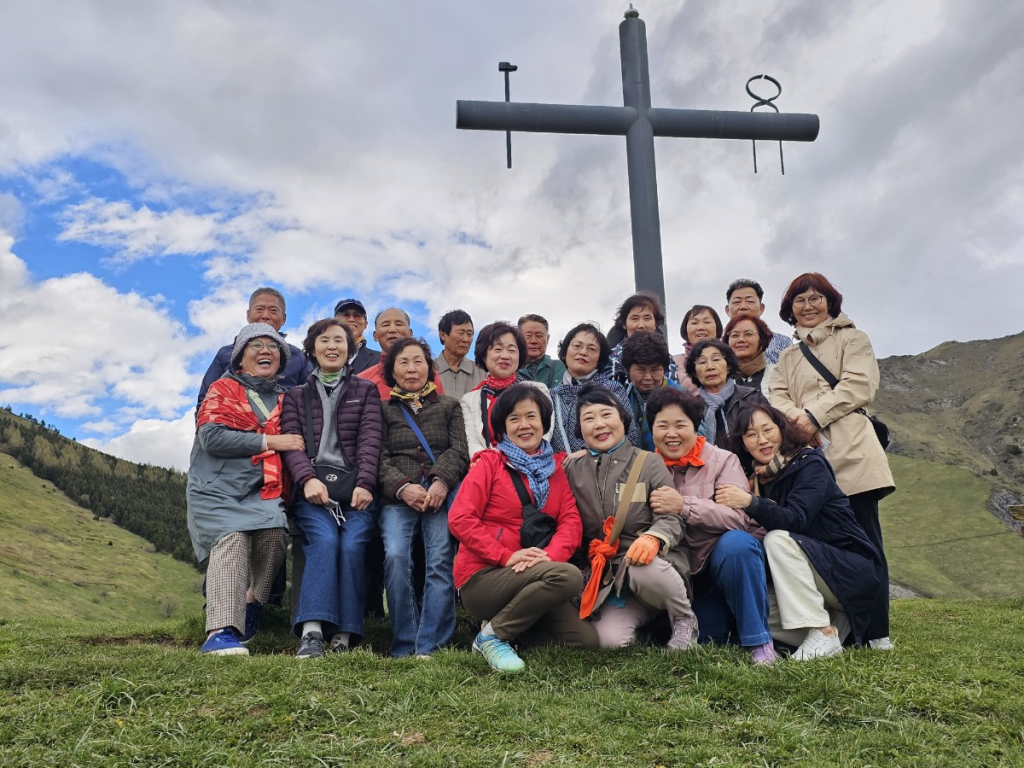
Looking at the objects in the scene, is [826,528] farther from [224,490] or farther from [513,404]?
[224,490]

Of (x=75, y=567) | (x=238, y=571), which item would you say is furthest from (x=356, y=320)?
(x=75, y=567)

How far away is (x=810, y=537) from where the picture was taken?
5090 millimetres

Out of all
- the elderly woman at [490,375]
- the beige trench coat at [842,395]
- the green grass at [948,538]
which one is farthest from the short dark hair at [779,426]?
the green grass at [948,538]

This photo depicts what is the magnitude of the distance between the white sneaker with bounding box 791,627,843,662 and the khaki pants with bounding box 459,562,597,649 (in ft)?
4.11

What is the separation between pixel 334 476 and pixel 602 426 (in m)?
1.99

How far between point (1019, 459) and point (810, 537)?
10773 cm

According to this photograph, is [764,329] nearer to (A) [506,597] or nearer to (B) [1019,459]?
(A) [506,597]

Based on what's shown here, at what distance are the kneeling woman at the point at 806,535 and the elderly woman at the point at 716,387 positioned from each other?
545 millimetres

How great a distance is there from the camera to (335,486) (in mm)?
5652

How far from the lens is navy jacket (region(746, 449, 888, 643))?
4922 millimetres

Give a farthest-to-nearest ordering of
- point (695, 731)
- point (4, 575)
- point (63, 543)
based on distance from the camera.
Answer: point (63, 543) < point (4, 575) < point (695, 731)

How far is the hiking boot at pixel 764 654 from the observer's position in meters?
4.54

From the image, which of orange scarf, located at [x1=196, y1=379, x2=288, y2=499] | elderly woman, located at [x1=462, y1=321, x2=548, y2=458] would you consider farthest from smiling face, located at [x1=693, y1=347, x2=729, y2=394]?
orange scarf, located at [x1=196, y1=379, x2=288, y2=499]

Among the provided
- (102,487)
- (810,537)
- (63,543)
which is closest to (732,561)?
(810,537)
